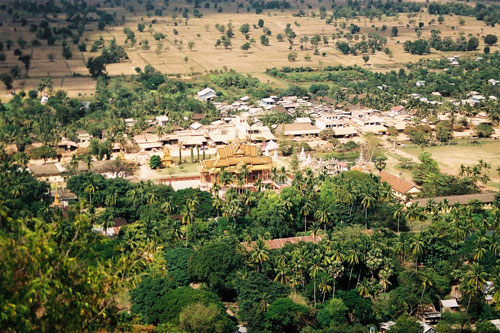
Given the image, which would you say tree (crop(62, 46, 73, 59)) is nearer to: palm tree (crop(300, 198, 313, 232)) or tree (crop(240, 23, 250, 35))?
tree (crop(240, 23, 250, 35))

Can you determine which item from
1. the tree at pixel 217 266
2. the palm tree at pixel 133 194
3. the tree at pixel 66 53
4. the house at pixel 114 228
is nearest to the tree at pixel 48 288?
the tree at pixel 217 266

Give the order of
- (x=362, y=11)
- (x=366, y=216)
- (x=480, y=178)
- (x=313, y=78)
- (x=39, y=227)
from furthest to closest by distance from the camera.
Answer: (x=362, y=11) < (x=313, y=78) < (x=480, y=178) < (x=366, y=216) < (x=39, y=227)

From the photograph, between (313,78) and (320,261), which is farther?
(313,78)

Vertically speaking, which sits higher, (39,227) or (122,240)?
(39,227)

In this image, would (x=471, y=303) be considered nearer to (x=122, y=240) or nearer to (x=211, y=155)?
(x=122, y=240)

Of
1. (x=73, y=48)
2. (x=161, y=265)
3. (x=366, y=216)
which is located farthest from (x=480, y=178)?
(x=73, y=48)

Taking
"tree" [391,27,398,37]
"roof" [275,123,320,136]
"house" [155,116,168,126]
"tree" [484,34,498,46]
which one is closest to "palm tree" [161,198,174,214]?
"roof" [275,123,320,136]

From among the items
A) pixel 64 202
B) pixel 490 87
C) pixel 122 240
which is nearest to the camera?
pixel 122 240

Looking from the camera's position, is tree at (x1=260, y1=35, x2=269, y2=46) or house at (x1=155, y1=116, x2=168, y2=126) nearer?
house at (x1=155, y1=116, x2=168, y2=126)
